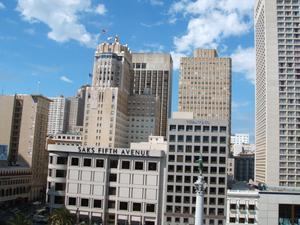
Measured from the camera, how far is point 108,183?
140 meters

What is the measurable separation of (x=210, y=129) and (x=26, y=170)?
9965 centimetres

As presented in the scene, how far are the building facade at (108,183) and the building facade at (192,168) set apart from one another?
4746mm

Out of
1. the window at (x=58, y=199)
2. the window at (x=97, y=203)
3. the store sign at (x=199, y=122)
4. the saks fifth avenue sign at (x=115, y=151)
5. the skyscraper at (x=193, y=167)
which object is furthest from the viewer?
the window at (x=58, y=199)

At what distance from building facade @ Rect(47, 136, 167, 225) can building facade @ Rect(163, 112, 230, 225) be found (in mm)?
4746

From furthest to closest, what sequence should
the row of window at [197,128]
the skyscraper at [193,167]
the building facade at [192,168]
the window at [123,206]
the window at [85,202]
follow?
the window at [85,202]
the row of window at [197,128]
the window at [123,206]
the skyscraper at [193,167]
the building facade at [192,168]

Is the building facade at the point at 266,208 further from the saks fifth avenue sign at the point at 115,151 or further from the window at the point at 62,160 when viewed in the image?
the window at the point at 62,160

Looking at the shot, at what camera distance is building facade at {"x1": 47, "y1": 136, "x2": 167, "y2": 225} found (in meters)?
137

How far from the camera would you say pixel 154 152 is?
140m

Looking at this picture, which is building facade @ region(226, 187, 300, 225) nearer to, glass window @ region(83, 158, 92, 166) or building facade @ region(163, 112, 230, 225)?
building facade @ region(163, 112, 230, 225)

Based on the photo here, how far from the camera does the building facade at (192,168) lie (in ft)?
436

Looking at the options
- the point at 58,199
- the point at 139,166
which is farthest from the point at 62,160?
the point at 139,166

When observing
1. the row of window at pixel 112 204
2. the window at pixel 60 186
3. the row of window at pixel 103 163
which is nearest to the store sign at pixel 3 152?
the row of window at pixel 103 163

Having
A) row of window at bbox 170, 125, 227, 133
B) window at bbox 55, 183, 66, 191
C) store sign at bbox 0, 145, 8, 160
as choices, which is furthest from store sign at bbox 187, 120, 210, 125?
store sign at bbox 0, 145, 8, 160

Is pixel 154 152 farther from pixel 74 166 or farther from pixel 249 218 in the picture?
pixel 249 218
